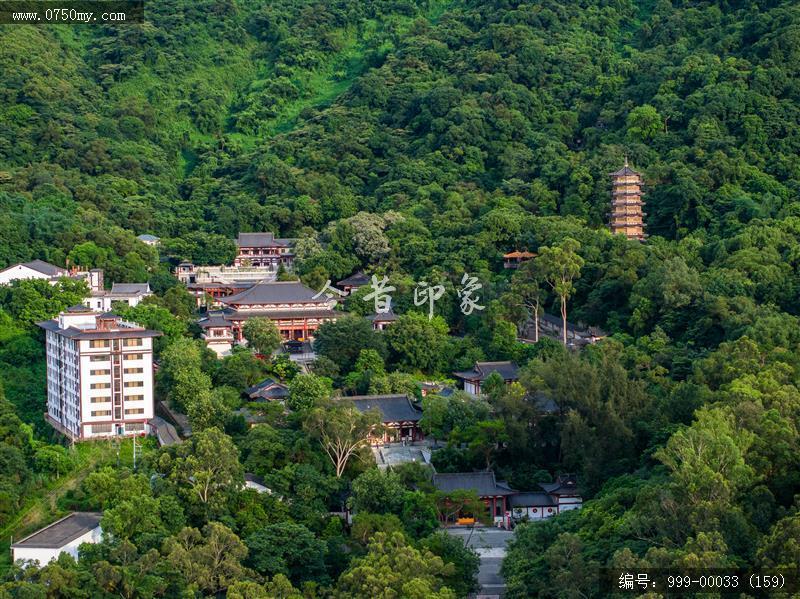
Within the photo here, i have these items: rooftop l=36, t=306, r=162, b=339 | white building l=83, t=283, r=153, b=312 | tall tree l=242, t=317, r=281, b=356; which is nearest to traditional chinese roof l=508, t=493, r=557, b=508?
rooftop l=36, t=306, r=162, b=339

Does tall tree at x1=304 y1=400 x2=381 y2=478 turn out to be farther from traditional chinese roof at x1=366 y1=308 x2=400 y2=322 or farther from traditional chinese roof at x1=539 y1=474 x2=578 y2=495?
traditional chinese roof at x1=366 y1=308 x2=400 y2=322

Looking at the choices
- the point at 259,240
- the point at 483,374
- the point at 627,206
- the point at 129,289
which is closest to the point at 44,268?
the point at 129,289

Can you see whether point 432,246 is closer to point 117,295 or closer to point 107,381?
point 117,295

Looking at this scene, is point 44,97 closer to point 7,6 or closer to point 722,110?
point 7,6

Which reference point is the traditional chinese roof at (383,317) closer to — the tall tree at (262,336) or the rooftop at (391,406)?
the tall tree at (262,336)

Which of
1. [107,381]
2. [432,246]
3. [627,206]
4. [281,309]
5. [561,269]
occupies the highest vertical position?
[627,206]

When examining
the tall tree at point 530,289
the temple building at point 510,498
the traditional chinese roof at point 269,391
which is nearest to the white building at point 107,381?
the traditional chinese roof at point 269,391
